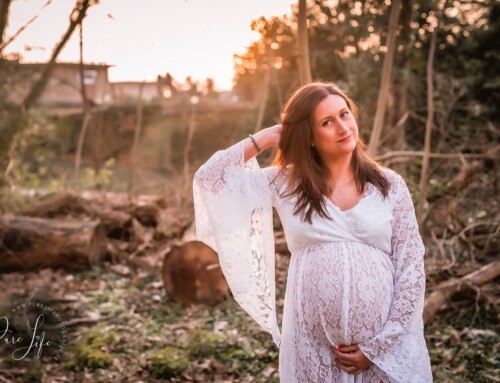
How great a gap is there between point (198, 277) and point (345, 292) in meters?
3.47

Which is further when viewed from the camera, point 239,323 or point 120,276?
point 120,276

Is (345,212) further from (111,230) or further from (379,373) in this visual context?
(111,230)

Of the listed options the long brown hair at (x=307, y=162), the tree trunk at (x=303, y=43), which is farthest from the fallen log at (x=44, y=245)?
the long brown hair at (x=307, y=162)

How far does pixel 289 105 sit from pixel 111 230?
231 inches

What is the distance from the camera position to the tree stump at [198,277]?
550cm

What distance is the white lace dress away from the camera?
2211 millimetres

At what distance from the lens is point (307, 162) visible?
2.48m

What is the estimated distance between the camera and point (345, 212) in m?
2.33

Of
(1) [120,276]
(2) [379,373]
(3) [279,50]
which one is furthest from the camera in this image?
(3) [279,50]

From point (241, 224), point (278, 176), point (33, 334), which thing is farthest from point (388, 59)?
point (33, 334)

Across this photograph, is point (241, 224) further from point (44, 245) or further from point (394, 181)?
point (44, 245)

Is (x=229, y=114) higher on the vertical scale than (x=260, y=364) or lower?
higher

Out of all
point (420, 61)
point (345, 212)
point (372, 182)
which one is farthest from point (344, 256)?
point (420, 61)

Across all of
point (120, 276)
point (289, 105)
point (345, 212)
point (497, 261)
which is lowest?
point (120, 276)
